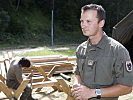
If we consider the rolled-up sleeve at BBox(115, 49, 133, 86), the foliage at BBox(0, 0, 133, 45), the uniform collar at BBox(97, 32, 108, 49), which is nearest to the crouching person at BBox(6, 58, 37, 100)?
the uniform collar at BBox(97, 32, 108, 49)

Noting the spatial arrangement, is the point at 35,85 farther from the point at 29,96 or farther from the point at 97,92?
the point at 97,92

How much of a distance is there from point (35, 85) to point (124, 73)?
4.12 metres

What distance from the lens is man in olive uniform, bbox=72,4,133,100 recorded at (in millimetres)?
2793

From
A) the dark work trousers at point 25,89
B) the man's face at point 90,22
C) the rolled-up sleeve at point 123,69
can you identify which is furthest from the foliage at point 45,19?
the rolled-up sleeve at point 123,69

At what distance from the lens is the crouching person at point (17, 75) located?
6867 millimetres

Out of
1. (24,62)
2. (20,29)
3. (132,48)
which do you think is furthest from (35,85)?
(20,29)

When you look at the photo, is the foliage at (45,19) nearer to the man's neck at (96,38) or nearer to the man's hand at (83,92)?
the man's neck at (96,38)

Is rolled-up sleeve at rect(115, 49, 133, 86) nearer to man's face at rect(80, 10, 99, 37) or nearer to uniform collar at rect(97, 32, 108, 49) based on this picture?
uniform collar at rect(97, 32, 108, 49)

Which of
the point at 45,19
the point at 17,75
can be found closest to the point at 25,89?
the point at 17,75

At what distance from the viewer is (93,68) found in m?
2.92

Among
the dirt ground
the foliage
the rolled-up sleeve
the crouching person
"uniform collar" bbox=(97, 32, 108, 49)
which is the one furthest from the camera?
the foliage

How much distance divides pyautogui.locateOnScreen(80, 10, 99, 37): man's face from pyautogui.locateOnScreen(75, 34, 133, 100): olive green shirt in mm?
147

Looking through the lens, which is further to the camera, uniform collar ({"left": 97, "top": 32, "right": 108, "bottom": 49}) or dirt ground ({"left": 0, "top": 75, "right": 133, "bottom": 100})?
dirt ground ({"left": 0, "top": 75, "right": 133, "bottom": 100})

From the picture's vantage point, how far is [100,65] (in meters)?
2.88
